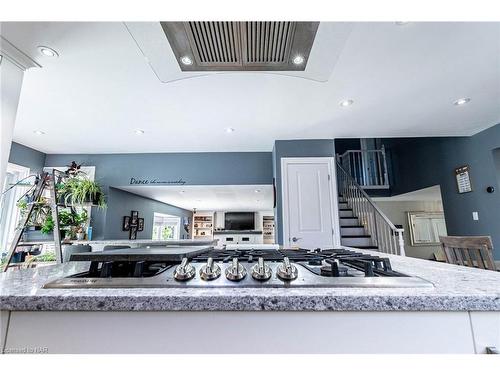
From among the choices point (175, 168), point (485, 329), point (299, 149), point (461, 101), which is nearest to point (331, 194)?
point (299, 149)

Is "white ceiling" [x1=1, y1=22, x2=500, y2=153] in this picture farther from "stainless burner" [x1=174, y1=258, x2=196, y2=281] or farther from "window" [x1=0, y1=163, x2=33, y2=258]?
"stainless burner" [x1=174, y1=258, x2=196, y2=281]

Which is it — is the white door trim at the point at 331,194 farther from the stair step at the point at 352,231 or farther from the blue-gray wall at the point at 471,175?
the blue-gray wall at the point at 471,175

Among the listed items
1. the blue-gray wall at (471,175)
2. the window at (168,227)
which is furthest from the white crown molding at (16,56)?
the blue-gray wall at (471,175)

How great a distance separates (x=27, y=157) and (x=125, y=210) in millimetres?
1632

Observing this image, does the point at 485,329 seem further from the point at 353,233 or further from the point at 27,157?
the point at 27,157

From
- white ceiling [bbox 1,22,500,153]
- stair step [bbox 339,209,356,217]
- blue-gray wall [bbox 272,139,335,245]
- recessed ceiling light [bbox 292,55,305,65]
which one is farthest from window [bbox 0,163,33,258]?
stair step [bbox 339,209,356,217]

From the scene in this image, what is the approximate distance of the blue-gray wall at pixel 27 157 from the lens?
3506 millimetres

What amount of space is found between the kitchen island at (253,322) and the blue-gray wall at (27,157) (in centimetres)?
426

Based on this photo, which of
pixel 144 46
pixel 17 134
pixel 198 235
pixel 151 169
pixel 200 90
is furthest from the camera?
pixel 198 235

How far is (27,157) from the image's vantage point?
3.72m
